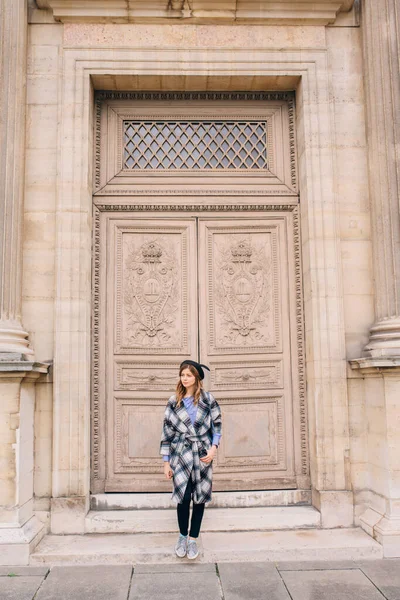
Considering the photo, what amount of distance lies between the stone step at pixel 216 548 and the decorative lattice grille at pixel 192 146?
12.9 ft

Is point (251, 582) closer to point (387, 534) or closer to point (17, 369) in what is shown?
point (387, 534)

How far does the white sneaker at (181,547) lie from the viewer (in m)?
4.63

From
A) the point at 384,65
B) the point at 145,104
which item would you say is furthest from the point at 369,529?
the point at 145,104

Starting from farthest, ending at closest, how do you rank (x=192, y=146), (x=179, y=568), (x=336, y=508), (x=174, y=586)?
(x=192, y=146)
(x=336, y=508)
(x=179, y=568)
(x=174, y=586)

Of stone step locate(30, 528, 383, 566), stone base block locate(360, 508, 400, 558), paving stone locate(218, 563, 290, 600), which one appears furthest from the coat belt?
stone base block locate(360, 508, 400, 558)

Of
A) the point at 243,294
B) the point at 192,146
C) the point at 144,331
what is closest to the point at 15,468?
the point at 144,331

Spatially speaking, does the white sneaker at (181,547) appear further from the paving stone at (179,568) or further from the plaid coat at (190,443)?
the plaid coat at (190,443)

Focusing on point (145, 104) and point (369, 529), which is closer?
point (369, 529)

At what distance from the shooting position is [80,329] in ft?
18.0

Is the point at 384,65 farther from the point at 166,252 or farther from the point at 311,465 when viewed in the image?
the point at 311,465

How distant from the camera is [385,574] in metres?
4.43

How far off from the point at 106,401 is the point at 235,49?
411cm

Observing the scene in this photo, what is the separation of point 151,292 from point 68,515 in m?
2.42

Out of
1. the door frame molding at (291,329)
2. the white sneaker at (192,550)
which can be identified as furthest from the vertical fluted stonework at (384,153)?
the white sneaker at (192,550)
